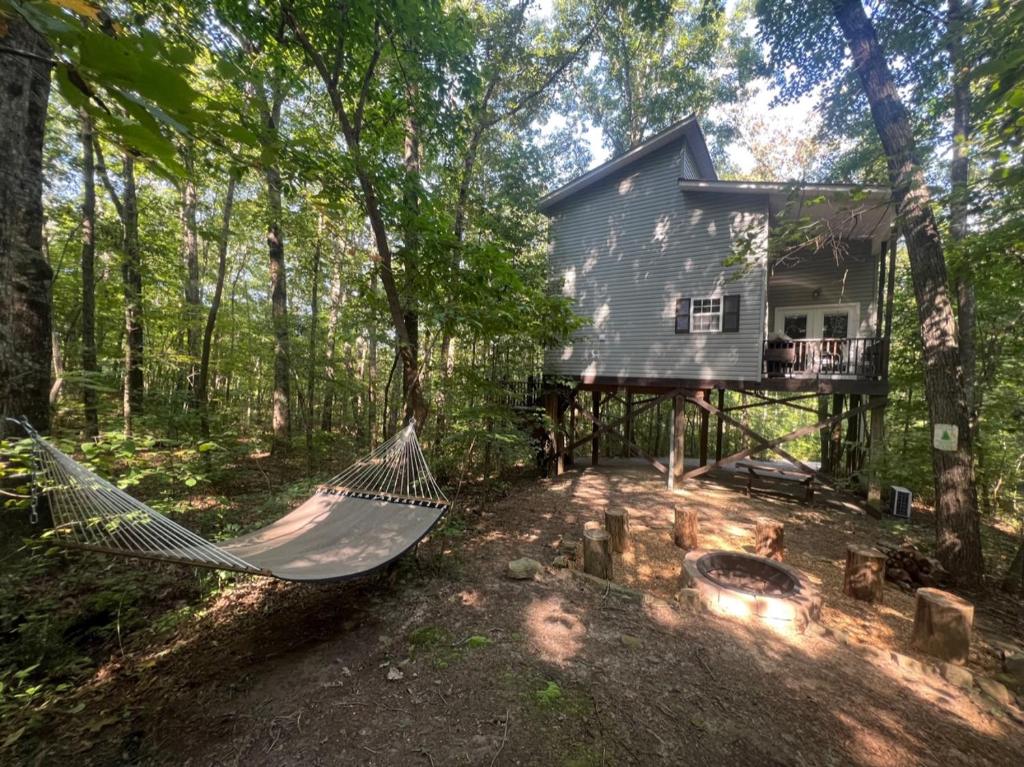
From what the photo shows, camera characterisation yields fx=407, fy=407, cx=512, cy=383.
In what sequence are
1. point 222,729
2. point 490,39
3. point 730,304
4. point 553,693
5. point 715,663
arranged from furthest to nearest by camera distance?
1. point 490,39
2. point 730,304
3. point 715,663
4. point 553,693
5. point 222,729

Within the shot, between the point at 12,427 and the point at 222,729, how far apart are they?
2.35m

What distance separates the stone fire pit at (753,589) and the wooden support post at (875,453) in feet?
13.5

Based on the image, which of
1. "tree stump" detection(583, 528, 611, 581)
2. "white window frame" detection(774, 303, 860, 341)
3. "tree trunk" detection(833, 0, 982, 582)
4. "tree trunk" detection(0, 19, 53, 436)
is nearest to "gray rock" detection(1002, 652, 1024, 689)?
"tree trunk" detection(833, 0, 982, 582)

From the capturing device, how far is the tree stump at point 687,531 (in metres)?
4.55

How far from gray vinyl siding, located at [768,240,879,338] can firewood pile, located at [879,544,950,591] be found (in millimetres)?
4510

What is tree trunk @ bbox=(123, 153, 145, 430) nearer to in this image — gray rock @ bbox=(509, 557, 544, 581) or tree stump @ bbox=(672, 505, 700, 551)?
gray rock @ bbox=(509, 557, 544, 581)

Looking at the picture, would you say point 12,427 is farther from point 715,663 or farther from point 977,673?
point 977,673

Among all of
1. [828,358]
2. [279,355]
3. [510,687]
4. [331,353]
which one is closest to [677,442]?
[828,358]

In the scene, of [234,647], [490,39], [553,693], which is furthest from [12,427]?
[490,39]

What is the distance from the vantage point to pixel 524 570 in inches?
140

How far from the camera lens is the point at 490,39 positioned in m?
7.38

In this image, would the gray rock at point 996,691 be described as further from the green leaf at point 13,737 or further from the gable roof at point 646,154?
the gable roof at point 646,154

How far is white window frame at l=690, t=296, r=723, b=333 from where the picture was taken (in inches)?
271

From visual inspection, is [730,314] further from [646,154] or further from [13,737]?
[13,737]
